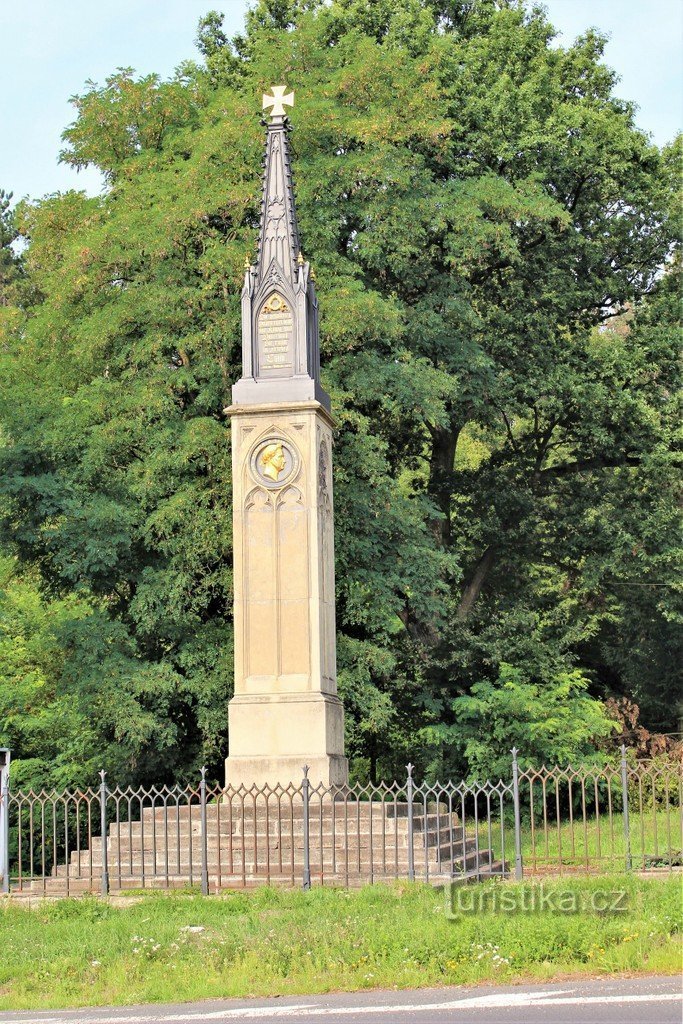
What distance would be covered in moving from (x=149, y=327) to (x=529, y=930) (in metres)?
17.6

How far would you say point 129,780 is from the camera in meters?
25.4

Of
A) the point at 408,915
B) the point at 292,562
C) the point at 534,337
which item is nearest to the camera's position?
the point at 408,915

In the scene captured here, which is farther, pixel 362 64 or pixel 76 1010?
pixel 362 64

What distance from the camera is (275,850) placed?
56.7 feet

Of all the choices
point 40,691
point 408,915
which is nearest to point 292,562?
point 408,915

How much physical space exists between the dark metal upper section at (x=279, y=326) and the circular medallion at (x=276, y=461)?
2.08ft

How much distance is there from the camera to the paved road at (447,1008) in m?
9.55

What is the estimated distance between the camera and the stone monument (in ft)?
62.7

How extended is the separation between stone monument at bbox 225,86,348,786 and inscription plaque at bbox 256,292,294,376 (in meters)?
0.02

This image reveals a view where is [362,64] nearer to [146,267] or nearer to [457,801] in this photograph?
[146,267]

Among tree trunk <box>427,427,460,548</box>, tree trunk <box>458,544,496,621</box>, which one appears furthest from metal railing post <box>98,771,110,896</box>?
tree trunk <box>458,544,496,621</box>

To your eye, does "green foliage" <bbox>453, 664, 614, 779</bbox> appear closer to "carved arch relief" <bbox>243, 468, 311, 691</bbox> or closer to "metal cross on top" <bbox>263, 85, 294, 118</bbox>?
"carved arch relief" <bbox>243, 468, 311, 691</bbox>

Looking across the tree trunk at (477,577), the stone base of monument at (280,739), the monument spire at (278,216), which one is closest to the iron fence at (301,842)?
the stone base of monument at (280,739)

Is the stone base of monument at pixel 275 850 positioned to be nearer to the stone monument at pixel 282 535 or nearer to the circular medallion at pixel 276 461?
the stone monument at pixel 282 535
